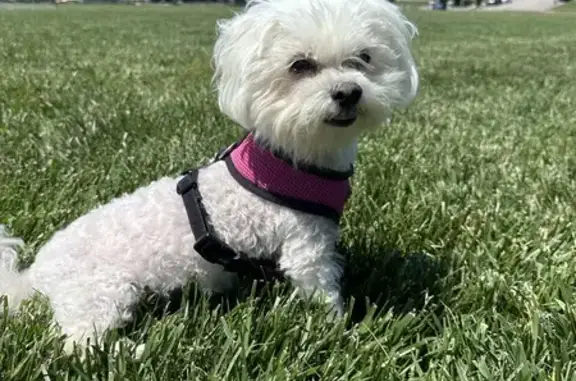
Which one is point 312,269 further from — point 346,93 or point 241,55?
point 241,55

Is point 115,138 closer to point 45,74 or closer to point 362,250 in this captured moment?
point 362,250

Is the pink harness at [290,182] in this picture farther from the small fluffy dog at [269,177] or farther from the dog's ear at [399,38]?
the dog's ear at [399,38]

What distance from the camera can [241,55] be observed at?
9.13 ft

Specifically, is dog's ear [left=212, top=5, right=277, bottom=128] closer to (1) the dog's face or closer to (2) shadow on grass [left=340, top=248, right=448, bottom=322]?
(1) the dog's face

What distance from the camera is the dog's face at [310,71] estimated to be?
8.96 feet

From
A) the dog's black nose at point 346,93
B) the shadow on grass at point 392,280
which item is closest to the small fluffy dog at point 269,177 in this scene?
the dog's black nose at point 346,93

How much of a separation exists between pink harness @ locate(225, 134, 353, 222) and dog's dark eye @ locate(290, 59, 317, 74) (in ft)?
1.17

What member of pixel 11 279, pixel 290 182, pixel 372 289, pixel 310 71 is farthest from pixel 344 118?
pixel 11 279

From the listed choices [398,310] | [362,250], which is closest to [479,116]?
[362,250]

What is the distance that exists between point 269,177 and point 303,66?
0.47m

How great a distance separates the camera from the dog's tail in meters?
2.92

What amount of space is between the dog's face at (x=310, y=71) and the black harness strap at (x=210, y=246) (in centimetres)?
37

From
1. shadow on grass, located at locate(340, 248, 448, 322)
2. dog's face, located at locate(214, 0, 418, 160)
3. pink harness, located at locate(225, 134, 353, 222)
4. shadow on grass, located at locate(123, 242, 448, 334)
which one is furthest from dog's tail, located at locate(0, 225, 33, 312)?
shadow on grass, located at locate(340, 248, 448, 322)

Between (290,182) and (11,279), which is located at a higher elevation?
(290,182)
